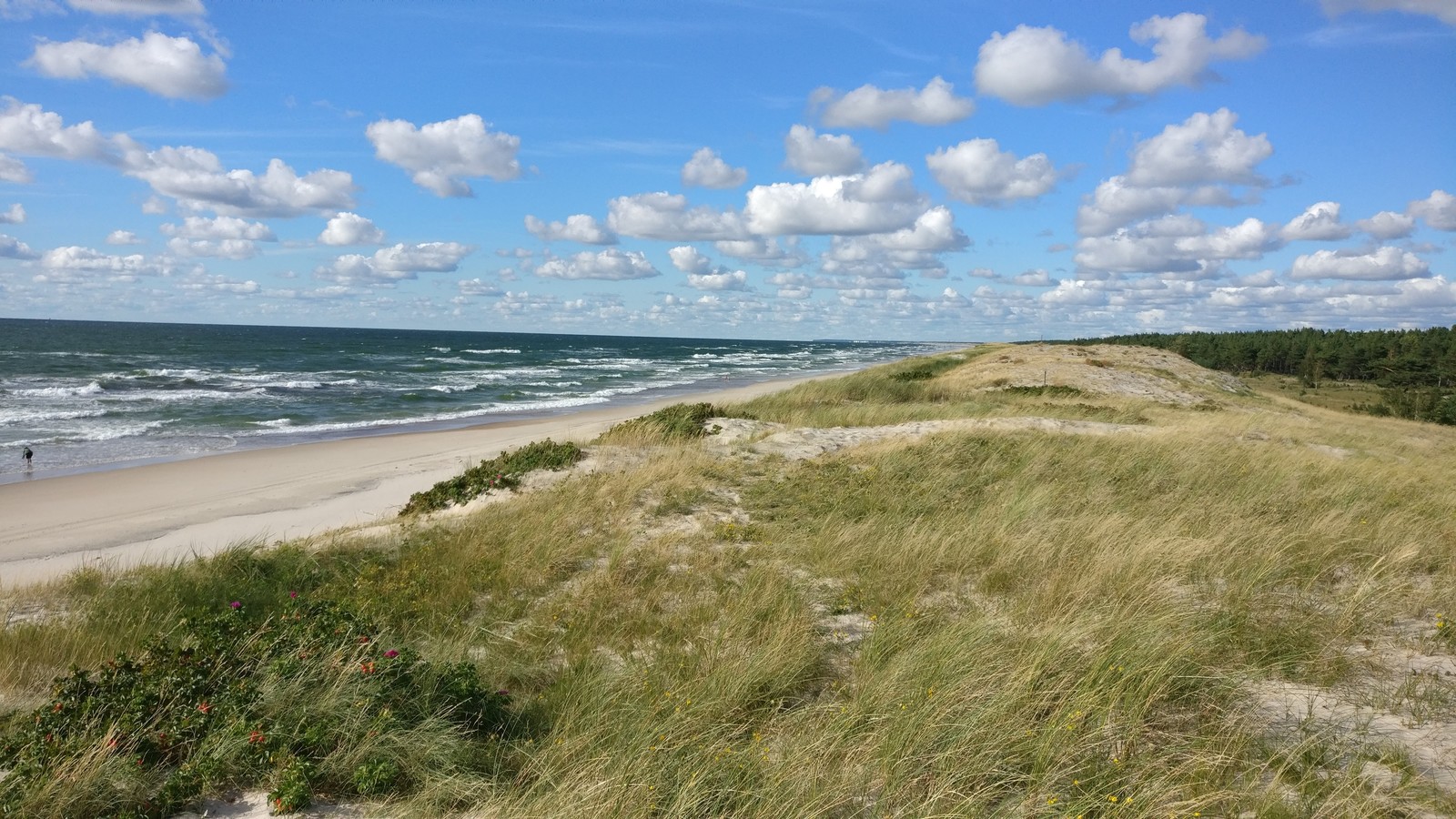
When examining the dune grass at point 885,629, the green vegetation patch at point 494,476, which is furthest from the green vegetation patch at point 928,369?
the dune grass at point 885,629

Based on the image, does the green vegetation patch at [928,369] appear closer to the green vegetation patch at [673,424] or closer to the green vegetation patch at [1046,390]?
the green vegetation patch at [1046,390]

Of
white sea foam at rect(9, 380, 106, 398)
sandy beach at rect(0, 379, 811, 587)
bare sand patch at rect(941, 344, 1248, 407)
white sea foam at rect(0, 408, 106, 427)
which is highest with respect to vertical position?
bare sand patch at rect(941, 344, 1248, 407)

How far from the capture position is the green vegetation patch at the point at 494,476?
1169cm

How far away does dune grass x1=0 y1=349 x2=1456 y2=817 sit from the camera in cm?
387

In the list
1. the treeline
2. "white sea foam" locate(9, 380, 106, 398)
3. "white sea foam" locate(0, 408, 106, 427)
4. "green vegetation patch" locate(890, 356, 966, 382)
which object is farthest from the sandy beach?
the treeline

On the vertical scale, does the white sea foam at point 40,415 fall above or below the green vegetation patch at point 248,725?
below

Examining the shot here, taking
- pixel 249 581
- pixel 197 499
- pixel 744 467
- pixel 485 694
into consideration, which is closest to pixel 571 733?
pixel 485 694

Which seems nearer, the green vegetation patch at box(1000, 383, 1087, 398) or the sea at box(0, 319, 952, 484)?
the sea at box(0, 319, 952, 484)

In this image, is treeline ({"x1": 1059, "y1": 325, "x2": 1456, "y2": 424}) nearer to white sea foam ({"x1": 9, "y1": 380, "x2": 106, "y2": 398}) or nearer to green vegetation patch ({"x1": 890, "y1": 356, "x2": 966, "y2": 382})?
green vegetation patch ({"x1": 890, "y1": 356, "x2": 966, "y2": 382})

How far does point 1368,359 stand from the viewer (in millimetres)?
52938

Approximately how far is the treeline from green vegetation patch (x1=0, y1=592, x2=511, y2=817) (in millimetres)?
42511

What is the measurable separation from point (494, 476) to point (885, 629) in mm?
7904

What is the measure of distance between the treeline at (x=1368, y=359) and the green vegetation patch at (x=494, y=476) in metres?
37.7

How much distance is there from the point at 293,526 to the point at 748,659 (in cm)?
1139
